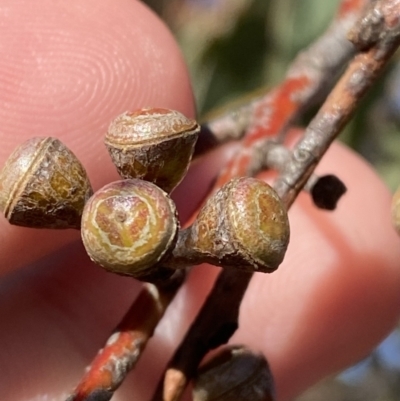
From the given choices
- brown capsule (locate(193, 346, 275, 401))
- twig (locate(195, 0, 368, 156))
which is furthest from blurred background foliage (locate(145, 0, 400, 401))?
brown capsule (locate(193, 346, 275, 401))

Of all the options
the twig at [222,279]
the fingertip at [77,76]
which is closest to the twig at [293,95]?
the twig at [222,279]

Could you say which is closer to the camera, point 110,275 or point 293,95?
point 293,95

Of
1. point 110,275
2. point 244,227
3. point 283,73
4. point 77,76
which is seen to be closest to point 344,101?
point 244,227

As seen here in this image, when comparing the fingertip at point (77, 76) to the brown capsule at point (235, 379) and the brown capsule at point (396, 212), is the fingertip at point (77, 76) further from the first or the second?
the brown capsule at point (396, 212)

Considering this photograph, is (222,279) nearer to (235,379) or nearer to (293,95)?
(235,379)

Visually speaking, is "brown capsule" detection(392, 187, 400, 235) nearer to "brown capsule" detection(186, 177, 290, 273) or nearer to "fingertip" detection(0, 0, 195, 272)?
"brown capsule" detection(186, 177, 290, 273)

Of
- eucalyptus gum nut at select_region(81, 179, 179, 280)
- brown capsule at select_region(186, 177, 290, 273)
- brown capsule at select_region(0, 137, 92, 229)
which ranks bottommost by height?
brown capsule at select_region(0, 137, 92, 229)
